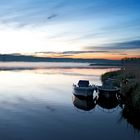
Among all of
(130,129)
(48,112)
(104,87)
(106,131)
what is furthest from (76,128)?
(104,87)

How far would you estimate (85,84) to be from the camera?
139 ft

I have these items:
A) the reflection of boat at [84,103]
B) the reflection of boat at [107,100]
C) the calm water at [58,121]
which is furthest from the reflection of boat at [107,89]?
the calm water at [58,121]

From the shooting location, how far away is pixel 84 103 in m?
38.8

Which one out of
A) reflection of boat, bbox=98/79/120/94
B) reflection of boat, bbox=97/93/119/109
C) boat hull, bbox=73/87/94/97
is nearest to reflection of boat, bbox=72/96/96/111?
boat hull, bbox=73/87/94/97

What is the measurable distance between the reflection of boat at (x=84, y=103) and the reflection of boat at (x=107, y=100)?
37.5 inches

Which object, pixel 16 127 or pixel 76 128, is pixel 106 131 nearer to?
pixel 76 128

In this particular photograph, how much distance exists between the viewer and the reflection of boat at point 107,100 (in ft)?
124

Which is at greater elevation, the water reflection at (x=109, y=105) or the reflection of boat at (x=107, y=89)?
the reflection of boat at (x=107, y=89)

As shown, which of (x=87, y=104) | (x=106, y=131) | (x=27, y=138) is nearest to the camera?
(x=27, y=138)

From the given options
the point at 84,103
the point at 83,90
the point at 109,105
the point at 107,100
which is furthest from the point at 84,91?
the point at 109,105

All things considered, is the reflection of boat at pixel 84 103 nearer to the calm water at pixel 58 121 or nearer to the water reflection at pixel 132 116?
the calm water at pixel 58 121

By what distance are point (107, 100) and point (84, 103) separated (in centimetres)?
358

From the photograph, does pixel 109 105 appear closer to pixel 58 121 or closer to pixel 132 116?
pixel 132 116

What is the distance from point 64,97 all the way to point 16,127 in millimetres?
18025
